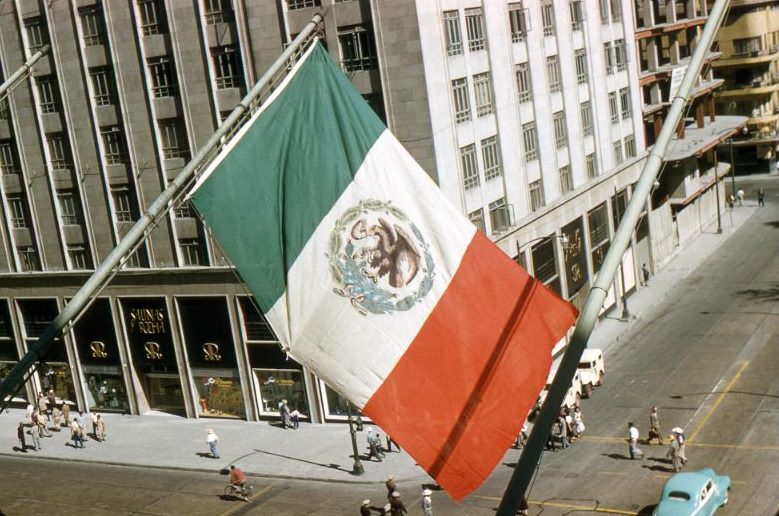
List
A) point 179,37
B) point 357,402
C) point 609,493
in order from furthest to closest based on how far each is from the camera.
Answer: point 179,37
point 609,493
point 357,402

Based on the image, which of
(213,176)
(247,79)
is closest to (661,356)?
Result: (247,79)

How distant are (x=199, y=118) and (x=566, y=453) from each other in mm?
25654

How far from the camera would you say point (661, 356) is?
54.5 m

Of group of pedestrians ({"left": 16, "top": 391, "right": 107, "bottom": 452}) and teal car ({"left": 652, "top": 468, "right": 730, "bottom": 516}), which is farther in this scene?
group of pedestrians ({"left": 16, "top": 391, "right": 107, "bottom": 452})

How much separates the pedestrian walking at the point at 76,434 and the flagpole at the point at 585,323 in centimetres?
4565

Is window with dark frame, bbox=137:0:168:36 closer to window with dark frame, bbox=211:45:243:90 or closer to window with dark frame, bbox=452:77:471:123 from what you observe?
window with dark frame, bbox=211:45:243:90

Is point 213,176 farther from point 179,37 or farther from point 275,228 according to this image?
point 179,37

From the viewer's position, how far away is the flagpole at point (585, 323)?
1027 cm

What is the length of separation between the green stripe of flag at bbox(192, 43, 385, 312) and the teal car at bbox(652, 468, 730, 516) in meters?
22.1

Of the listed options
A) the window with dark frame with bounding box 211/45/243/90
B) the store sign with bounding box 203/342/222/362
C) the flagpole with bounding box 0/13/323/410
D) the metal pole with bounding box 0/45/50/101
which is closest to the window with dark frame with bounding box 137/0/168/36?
the window with dark frame with bounding box 211/45/243/90

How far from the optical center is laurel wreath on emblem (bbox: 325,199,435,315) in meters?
14.4

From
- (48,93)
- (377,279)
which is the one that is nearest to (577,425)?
(377,279)

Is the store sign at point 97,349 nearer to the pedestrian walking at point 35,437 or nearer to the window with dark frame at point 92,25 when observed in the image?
the pedestrian walking at point 35,437

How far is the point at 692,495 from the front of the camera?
32.3 m
